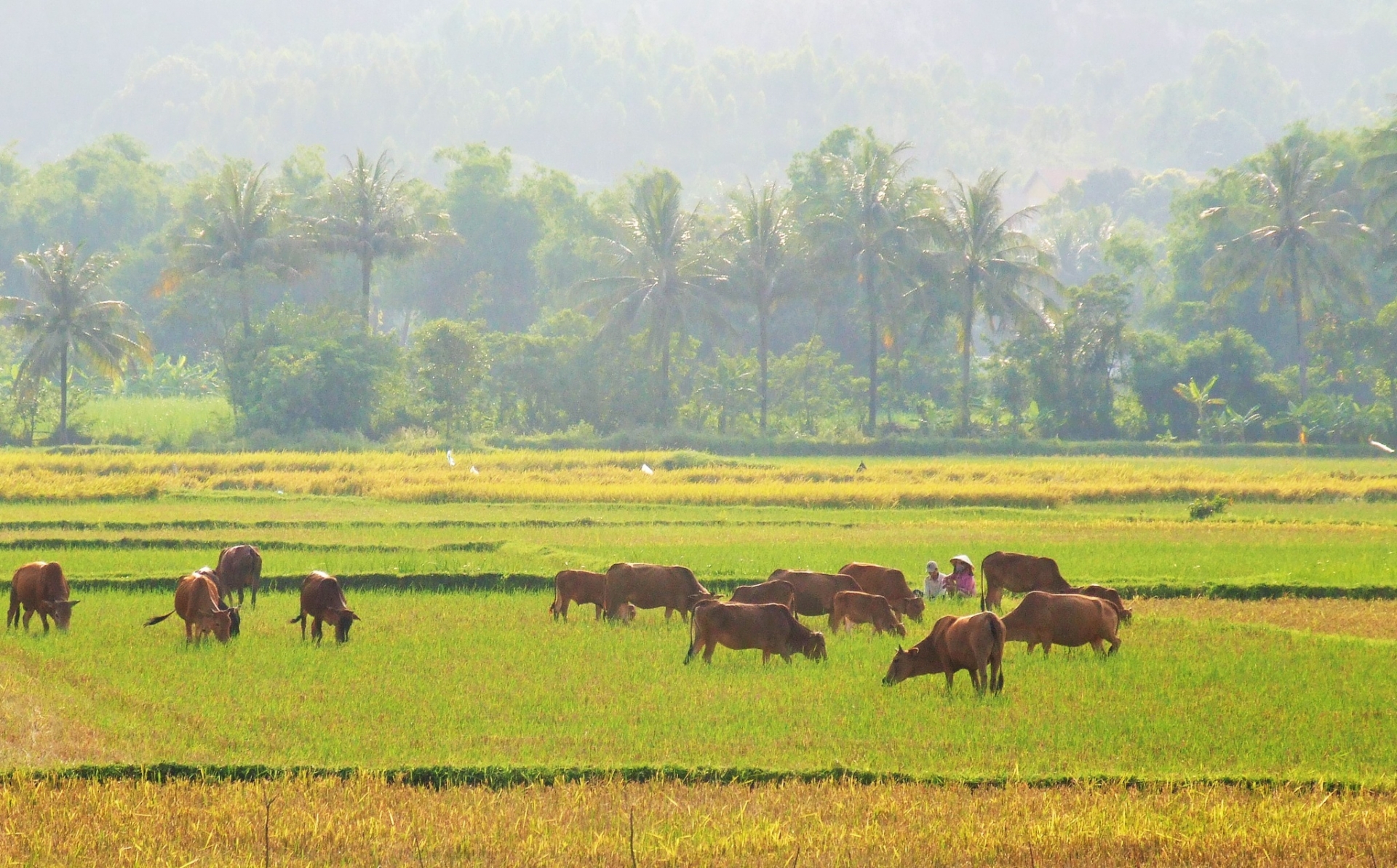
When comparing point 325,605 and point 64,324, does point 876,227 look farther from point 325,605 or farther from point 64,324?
point 325,605

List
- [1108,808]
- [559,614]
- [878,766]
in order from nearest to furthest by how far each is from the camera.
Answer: [1108,808]
[878,766]
[559,614]

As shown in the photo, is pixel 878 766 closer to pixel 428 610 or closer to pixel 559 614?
pixel 559 614

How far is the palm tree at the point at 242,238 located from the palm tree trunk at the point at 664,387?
44.9ft

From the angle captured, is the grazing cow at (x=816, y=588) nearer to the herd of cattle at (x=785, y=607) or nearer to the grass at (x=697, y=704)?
the herd of cattle at (x=785, y=607)

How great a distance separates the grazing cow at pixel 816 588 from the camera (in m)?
15.3

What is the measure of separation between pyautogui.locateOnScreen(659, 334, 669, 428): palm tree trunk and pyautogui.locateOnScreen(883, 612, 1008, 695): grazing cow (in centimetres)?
3742

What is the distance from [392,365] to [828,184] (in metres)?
23.2

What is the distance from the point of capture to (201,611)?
547 inches

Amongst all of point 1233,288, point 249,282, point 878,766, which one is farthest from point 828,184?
point 878,766

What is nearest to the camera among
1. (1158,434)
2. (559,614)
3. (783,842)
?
(783,842)

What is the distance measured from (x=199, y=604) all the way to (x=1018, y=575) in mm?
8727

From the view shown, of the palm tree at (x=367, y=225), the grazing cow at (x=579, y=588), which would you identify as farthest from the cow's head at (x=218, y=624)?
the palm tree at (x=367, y=225)

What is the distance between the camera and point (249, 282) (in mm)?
49688

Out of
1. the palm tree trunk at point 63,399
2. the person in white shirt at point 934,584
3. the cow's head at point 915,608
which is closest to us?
the cow's head at point 915,608
